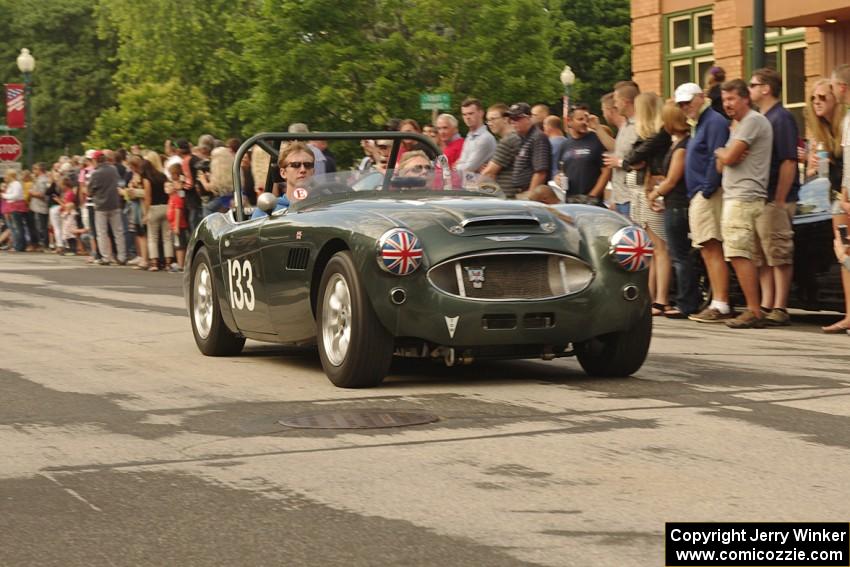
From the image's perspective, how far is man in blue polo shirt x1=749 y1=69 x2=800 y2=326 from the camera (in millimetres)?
13750

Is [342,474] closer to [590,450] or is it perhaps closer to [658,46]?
[590,450]

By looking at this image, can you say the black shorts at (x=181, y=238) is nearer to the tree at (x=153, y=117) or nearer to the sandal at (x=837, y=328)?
the sandal at (x=837, y=328)

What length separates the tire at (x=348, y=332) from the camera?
8789 millimetres

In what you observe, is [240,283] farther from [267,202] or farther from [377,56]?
[377,56]

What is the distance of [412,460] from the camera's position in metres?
6.59

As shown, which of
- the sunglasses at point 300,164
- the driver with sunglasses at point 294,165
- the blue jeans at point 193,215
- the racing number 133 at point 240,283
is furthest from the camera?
the blue jeans at point 193,215

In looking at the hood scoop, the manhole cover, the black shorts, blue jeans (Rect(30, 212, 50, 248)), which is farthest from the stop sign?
the manhole cover

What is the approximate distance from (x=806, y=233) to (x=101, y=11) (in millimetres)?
87526

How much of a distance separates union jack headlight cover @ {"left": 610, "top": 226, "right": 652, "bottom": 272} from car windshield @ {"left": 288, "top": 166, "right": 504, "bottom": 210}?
150 cm

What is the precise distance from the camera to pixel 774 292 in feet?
46.4

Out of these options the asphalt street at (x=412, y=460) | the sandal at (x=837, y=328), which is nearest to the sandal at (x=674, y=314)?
the sandal at (x=837, y=328)

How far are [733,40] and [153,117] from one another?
5939 cm

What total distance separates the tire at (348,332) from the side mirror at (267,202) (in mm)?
1049

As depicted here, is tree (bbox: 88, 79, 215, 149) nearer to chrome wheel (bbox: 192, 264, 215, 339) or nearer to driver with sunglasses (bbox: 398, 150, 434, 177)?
chrome wheel (bbox: 192, 264, 215, 339)
